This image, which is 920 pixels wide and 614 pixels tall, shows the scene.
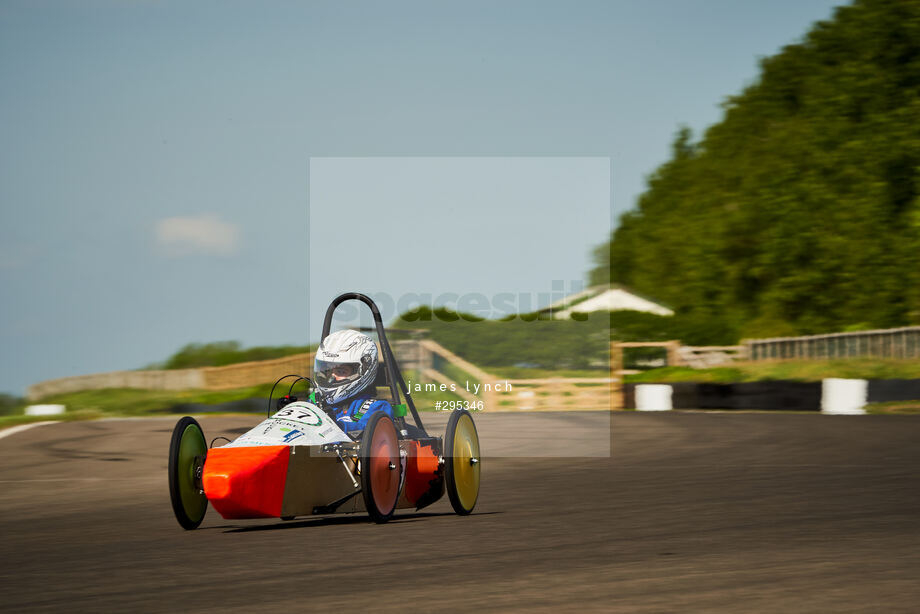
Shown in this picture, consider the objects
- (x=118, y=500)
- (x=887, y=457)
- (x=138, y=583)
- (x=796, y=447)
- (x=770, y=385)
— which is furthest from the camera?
(x=770, y=385)

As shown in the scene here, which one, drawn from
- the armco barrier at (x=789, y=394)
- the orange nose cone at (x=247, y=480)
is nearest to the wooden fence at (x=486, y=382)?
the armco barrier at (x=789, y=394)

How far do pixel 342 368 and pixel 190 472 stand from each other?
1.46 m

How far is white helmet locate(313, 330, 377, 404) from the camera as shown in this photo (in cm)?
981

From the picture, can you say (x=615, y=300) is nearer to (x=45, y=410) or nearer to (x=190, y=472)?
(x=45, y=410)

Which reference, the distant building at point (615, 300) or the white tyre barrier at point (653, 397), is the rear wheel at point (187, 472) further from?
the distant building at point (615, 300)

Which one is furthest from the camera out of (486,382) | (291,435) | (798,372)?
(486,382)

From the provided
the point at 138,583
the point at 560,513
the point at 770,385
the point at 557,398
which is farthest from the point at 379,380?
the point at 557,398

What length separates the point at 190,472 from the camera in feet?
30.3

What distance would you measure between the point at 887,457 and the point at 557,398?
17470 mm

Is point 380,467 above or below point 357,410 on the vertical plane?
below

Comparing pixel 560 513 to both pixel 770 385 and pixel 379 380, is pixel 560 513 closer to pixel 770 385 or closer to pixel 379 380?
pixel 379 380

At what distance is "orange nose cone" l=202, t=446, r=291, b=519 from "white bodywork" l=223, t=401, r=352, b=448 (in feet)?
0.30

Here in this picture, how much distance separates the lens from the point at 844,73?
55.5 m

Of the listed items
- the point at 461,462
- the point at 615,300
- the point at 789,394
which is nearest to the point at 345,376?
the point at 461,462
